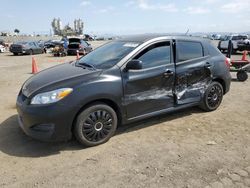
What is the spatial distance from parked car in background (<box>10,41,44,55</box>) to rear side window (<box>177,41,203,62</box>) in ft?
74.8

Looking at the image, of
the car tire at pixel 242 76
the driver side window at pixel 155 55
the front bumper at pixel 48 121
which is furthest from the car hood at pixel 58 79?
the car tire at pixel 242 76

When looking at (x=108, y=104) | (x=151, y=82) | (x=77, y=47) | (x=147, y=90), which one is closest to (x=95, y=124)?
(x=108, y=104)

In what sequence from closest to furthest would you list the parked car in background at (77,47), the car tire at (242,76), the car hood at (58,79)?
the car hood at (58,79), the car tire at (242,76), the parked car in background at (77,47)

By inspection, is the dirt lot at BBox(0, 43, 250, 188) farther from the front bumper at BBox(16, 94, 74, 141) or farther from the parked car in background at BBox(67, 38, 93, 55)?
the parked car in background at BBox(67, 38, 93, 55)

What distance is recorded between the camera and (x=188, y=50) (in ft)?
16.6

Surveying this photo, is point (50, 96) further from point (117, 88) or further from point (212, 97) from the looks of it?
point (212, 97)

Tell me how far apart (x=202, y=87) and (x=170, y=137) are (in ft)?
4.91

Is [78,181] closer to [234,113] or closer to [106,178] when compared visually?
[106,178]

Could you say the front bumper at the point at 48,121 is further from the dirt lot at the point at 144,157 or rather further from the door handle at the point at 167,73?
the door handle at the point at 167,73

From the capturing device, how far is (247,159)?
3.67 m

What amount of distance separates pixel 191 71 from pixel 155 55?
907 millimetres

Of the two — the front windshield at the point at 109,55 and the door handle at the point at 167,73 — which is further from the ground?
the front windshield at the point at 109,55

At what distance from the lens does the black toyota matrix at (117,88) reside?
12.2 ft

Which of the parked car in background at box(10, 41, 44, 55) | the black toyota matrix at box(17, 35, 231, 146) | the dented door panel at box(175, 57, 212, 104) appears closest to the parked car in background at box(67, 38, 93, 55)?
the parked car in background at box(10, 41, 44, 55)
